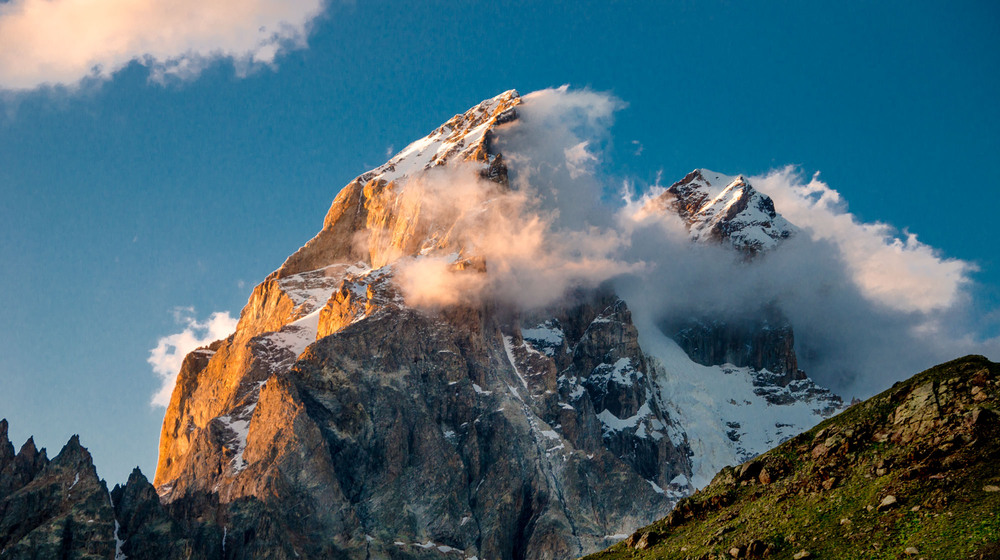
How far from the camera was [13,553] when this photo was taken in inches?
7751

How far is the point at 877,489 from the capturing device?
77.1m

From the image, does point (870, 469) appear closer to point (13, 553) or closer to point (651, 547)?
point (651, 547)

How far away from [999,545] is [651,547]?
108 ft

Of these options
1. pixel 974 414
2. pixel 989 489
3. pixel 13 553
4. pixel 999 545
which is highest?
pixel 13 553

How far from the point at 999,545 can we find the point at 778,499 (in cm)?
2140

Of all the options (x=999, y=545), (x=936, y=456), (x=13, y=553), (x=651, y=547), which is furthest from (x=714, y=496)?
(x=13, y=553)

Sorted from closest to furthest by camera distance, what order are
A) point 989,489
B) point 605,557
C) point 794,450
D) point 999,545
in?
point 999,545
point 989,489
point 794,450
point 605,557

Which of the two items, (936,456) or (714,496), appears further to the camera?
(714,496)

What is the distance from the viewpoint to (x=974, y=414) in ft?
250

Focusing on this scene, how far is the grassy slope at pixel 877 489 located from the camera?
7062 centimetres

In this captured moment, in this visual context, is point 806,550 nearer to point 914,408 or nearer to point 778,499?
point 778,499

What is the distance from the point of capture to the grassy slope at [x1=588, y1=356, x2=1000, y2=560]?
7062 cm

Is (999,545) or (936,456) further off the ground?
(936,456)

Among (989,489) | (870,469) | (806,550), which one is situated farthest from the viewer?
(870,469)
